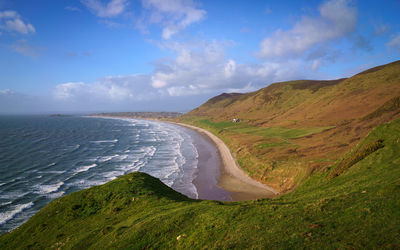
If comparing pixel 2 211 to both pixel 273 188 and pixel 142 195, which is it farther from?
pixel 273 188

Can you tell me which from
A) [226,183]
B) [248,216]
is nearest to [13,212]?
[248,216]

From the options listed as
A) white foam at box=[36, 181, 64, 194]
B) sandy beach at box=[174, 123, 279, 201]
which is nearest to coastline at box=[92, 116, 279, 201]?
sandy beach at box=[174, 123, 279, 201]

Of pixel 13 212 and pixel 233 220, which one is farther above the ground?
pixel 233 220

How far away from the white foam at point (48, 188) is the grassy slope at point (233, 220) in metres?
18.8

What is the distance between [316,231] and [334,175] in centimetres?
1836

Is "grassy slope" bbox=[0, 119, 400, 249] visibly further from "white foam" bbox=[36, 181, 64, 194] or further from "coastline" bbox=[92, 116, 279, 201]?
"white foam" bbox=[36, 181, 64, 194]

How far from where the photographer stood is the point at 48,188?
1634 inches

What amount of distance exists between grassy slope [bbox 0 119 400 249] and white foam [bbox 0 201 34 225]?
11.6 metres

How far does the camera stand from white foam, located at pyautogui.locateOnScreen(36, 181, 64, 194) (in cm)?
3970

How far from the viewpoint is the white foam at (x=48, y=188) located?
39697 mm

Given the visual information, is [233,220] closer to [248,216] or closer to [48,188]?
[248,216]

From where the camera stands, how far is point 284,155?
53.2 meters

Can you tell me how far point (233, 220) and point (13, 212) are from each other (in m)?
35.0

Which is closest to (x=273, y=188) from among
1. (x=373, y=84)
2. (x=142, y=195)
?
(x=142, y=195)
